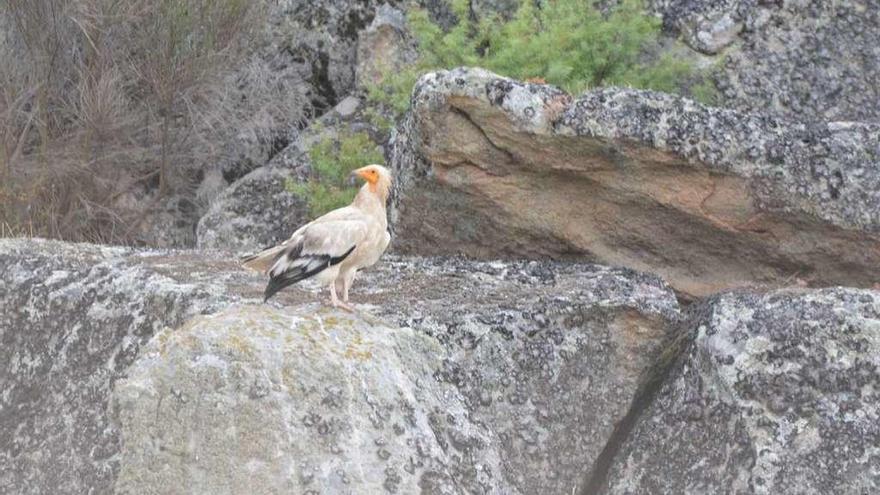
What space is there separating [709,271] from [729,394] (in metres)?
2.37

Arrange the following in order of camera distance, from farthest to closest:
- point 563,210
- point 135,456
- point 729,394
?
1. point 563,210
2. point 729,394
3. point 135,456

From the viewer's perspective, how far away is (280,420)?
6953 mm

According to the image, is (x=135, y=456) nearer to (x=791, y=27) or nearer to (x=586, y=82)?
(x=586, y=82)

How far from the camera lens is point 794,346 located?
7.53 m

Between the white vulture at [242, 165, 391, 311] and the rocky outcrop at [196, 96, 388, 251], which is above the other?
the white vulture at [242, 165, 391, 311]

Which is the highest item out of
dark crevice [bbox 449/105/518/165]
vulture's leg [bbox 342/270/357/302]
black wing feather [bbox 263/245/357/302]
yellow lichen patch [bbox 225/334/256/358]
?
dark crevice [bbox 449/105/518/165]

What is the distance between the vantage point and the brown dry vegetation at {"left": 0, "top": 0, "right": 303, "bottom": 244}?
1366 cm

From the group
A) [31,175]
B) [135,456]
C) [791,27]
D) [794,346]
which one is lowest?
[31,175]

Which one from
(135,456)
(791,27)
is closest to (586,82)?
(791,27)

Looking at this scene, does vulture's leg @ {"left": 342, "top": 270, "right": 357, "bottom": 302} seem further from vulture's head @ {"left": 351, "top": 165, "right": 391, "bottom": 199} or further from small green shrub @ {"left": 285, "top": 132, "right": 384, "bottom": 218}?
small green shrub @ {"left": 285, "top": 132, "right": 384, "bottom": 218}

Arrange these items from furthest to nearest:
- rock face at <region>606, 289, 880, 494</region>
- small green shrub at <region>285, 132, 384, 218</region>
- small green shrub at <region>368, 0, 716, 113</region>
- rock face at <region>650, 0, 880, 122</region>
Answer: small green shrub at <region>285, 132, 384, 218</region> < small green shrub at <region>368, 0, 716, 113</region> < rock face at <region>650, 0, 880, 122</region> < rock face at <region>606, 289, 880, 494</region>

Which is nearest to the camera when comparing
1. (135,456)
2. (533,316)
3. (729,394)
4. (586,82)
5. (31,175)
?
(135,456)

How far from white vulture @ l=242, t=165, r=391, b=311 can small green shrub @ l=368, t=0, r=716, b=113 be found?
3805 millimetres

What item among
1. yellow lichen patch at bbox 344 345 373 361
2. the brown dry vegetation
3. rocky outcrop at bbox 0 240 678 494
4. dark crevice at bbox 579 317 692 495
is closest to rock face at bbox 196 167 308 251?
the brown dry vegetation
